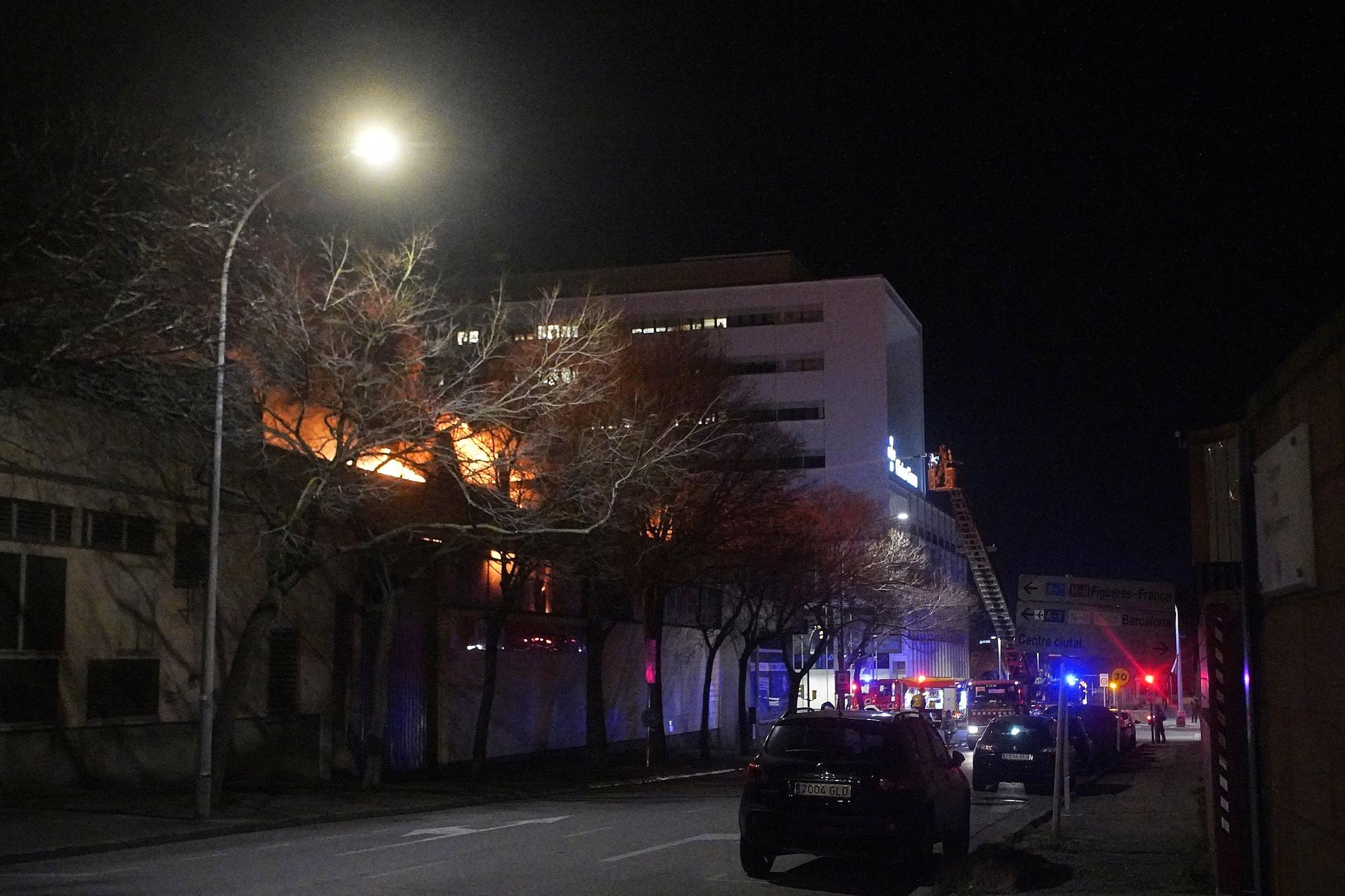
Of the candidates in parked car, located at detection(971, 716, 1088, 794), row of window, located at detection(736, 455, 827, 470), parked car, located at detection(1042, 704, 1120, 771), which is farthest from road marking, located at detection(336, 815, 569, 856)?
row of window, located at detection(736, 455, 827, 470)

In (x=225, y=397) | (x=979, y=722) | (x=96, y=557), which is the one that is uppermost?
(x=225, y=397)

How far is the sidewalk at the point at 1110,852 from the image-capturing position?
511 inches

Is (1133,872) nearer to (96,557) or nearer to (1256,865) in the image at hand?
(1256,865)

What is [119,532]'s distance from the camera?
77.6 feet

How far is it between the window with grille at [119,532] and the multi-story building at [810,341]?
4785cm

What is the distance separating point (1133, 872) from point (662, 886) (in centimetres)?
486

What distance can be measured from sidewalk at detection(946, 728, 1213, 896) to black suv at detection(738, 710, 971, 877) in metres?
0.79

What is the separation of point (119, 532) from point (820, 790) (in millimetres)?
15098

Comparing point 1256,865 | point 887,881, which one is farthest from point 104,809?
point 1256,865

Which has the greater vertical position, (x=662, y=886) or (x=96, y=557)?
(x=96, y=557)

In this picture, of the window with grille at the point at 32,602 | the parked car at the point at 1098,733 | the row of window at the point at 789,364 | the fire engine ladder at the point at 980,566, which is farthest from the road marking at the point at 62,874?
the fire engine ladder at the point at 980,566

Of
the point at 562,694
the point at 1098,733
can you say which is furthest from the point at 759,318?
the point at 1098,733

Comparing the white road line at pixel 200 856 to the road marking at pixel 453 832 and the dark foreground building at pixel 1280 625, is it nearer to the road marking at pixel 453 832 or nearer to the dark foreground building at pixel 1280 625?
the road marking at pixel 453 832

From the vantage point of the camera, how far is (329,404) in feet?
71.9
